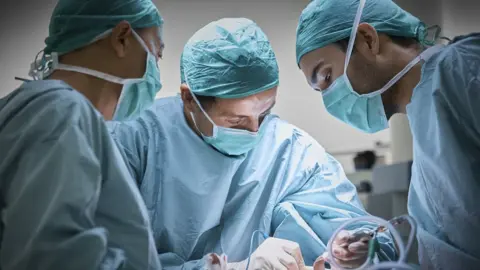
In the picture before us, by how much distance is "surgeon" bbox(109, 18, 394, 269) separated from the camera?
1.66 meters

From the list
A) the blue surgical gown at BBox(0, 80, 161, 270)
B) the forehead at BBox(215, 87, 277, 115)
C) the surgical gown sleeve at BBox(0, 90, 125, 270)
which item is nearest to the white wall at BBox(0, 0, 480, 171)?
the forehead at BBox(215, 87, 277, 115)

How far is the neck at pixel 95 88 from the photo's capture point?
4.18ft

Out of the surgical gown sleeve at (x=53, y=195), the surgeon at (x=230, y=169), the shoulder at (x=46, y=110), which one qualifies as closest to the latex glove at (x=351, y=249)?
the surgeon at (x=230, y=169)

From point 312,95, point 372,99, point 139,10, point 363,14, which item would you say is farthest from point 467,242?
point 139,10

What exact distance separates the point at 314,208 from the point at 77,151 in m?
0.92

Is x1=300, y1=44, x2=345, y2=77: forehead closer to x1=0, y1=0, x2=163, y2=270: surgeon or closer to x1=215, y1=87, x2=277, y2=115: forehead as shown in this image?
x1=215, y1=87, x2=277, y2=115: forehead

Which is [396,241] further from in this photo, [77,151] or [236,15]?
[236,15]

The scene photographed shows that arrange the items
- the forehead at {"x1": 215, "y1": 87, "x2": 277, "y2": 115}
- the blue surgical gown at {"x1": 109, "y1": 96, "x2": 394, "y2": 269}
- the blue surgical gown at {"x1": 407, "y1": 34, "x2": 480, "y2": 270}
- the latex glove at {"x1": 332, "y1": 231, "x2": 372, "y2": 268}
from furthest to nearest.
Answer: the forehead at {"x1": 215, "y1": 87, "x2": 277, "y2": 115}
the blue surgical gown at {"x1": 109, "y1": 96, "x2": 394, "y2": 269}
the latex glove at {"x1": 332, "y1": 231, "x2": 372, "y2": 268}
the blue surgical gown at {"x1": 407, "y1": 34, "x2": 480, "y2": 270}

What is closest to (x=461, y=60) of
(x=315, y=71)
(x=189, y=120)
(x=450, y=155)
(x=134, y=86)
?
(x=450, y=155)

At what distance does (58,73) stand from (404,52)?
2.97 feet

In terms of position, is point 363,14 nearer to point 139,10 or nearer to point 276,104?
point 276,104

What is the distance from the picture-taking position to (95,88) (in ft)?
4.26

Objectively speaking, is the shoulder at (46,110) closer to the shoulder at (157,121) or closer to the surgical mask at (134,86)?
the surgical mask at (134,86)

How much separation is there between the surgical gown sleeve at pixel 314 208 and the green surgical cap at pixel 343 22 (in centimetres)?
43
